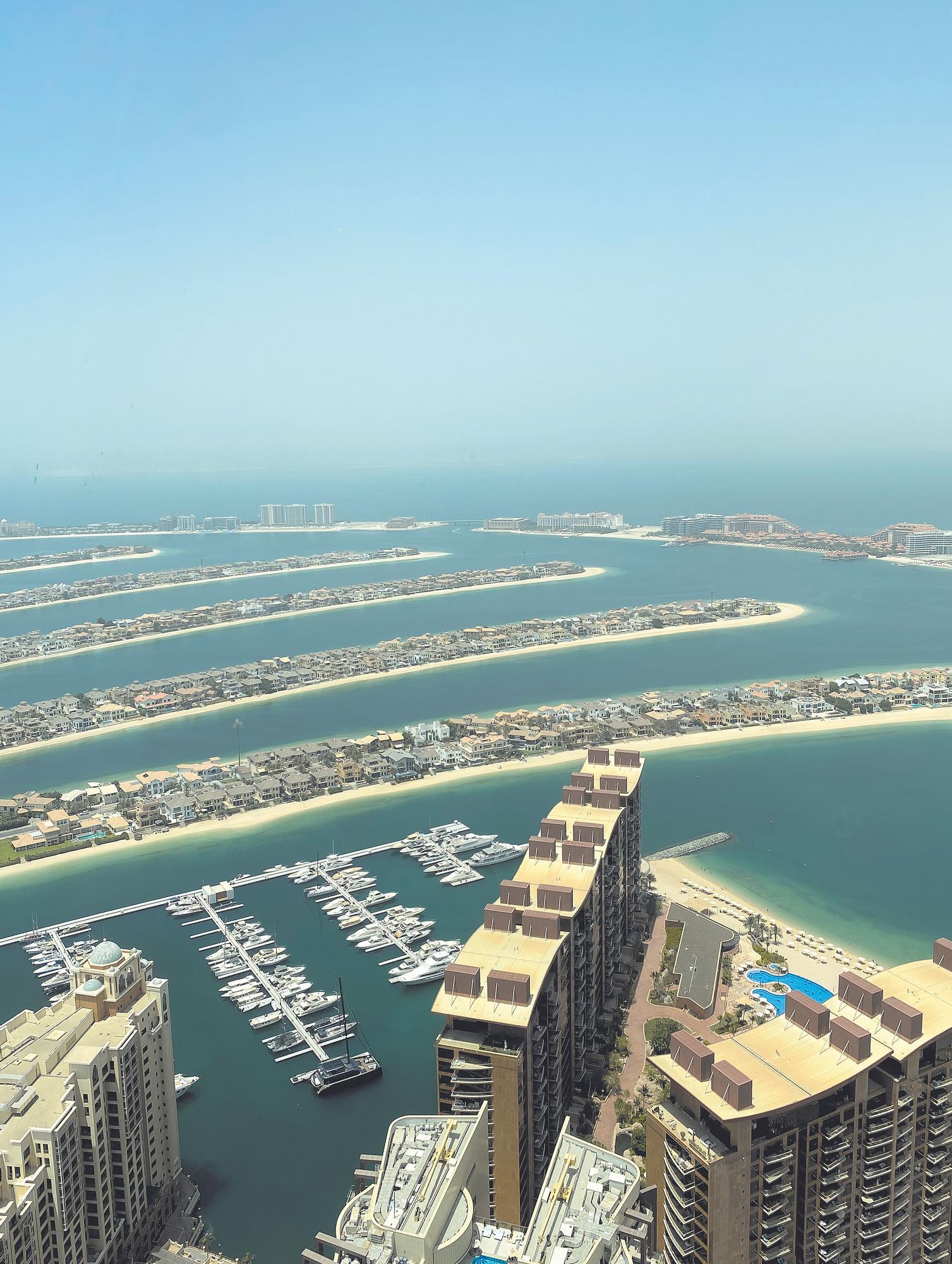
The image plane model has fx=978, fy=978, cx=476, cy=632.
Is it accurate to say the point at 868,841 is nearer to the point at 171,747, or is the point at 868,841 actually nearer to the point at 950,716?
the point at 950,716

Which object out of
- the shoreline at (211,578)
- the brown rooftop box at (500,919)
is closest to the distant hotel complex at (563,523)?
the shoreline at (211,578)

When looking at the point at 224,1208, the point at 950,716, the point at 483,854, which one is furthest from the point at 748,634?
the point at 224,1208

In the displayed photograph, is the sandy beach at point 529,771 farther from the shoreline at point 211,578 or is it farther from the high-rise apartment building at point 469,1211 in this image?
the shoreline at point 211,578

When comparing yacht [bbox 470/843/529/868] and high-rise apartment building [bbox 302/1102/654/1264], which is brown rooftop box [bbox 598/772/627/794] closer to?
yacht [bbox 470/843/529/868]

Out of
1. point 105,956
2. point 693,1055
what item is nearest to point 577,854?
point 693,1055

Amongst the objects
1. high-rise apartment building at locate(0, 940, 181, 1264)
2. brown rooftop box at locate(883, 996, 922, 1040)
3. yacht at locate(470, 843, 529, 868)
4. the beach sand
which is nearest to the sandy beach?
the beach sand

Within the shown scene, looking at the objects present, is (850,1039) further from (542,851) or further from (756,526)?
(756,526)

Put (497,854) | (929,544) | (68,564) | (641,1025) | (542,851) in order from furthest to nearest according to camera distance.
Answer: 1. (68,564)
2. (929,544)
3. (497,854)
4. (641,1025)
5. (542,851)
